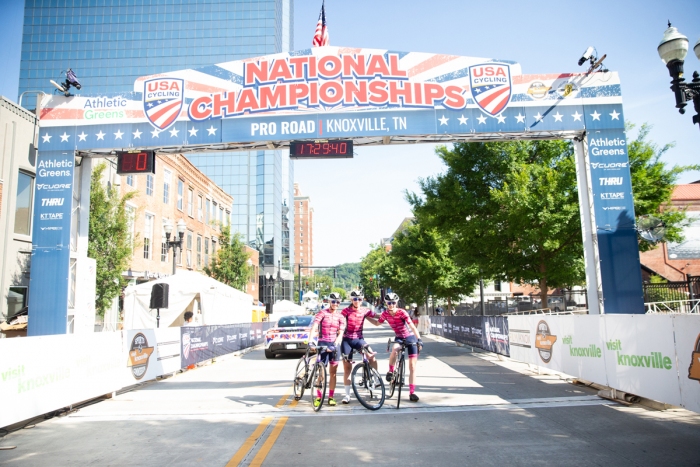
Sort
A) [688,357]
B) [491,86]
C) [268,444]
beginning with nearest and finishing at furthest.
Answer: [268,444], [688,357], [491,86]

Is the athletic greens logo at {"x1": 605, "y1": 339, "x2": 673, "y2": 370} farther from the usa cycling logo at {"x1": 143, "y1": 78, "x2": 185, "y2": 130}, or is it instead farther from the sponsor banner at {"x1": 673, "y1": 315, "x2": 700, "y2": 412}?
the usa cycling logo at {"x1": 143, "y1": 78, "x2": 185, "y2": 130}

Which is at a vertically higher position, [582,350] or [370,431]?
[582,350]

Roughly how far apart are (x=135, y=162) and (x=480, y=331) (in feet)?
43.5

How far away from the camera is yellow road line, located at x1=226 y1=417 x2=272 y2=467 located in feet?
19.1

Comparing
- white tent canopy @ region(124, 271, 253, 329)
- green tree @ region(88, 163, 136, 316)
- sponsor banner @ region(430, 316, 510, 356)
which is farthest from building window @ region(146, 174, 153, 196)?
sponsor banner @ region(430, 316, 510, 356)

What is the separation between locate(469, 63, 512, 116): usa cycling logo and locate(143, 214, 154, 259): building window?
23.5 metres

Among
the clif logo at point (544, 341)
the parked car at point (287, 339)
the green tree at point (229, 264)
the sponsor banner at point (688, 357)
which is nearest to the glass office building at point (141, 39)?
the green tree at point (229, 264)

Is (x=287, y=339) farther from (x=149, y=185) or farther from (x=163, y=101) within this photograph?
(x=149, y=185)

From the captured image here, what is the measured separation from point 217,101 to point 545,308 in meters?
14.8

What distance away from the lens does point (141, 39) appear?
90125 millimetres

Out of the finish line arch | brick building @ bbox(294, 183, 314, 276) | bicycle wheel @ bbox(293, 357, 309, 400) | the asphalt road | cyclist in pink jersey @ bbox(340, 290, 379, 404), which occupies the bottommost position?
the asphalt road

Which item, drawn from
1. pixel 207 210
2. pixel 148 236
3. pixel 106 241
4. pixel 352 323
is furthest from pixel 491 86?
pixel 207 210

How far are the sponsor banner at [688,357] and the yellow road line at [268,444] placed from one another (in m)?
5.43

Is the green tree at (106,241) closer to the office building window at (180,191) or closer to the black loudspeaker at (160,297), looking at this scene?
the black loudspeaker at (160,297)
